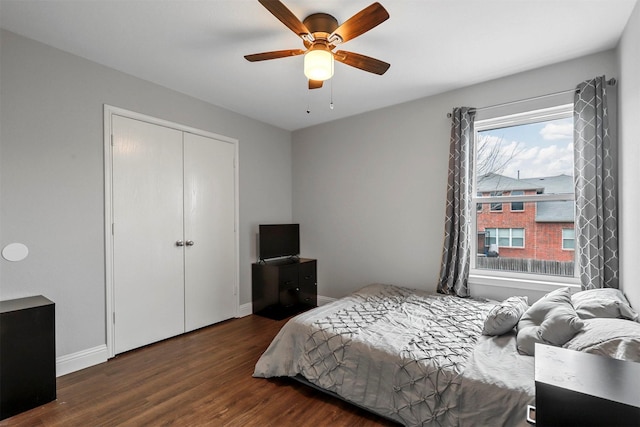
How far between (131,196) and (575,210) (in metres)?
3.97

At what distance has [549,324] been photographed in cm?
169

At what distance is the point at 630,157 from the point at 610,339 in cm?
136

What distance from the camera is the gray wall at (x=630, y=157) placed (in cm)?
186

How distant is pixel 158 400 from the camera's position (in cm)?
211

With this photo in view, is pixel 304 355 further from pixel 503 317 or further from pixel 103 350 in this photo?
pixel 103 350

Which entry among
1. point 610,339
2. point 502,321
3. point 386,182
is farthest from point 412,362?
point 386,182

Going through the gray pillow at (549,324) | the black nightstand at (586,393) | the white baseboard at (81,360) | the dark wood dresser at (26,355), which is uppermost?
the black nightstand at (586,393)

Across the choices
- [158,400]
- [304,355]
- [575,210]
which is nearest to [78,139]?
[158,400]

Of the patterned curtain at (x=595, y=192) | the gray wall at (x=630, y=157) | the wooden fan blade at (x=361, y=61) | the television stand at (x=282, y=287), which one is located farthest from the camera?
the television stand at (x=282, y=287)

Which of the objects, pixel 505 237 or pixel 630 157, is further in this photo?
pixel 505 237

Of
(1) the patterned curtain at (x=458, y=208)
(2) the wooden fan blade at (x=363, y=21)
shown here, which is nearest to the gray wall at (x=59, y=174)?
(2) the wooden fan blade at (x=363, y=21)

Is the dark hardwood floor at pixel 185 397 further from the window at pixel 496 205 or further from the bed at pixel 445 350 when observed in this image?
the window at pixel 496 205

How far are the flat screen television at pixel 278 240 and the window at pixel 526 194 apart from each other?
2.35 m

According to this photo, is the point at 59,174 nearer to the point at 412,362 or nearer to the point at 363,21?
the point at 363,21
